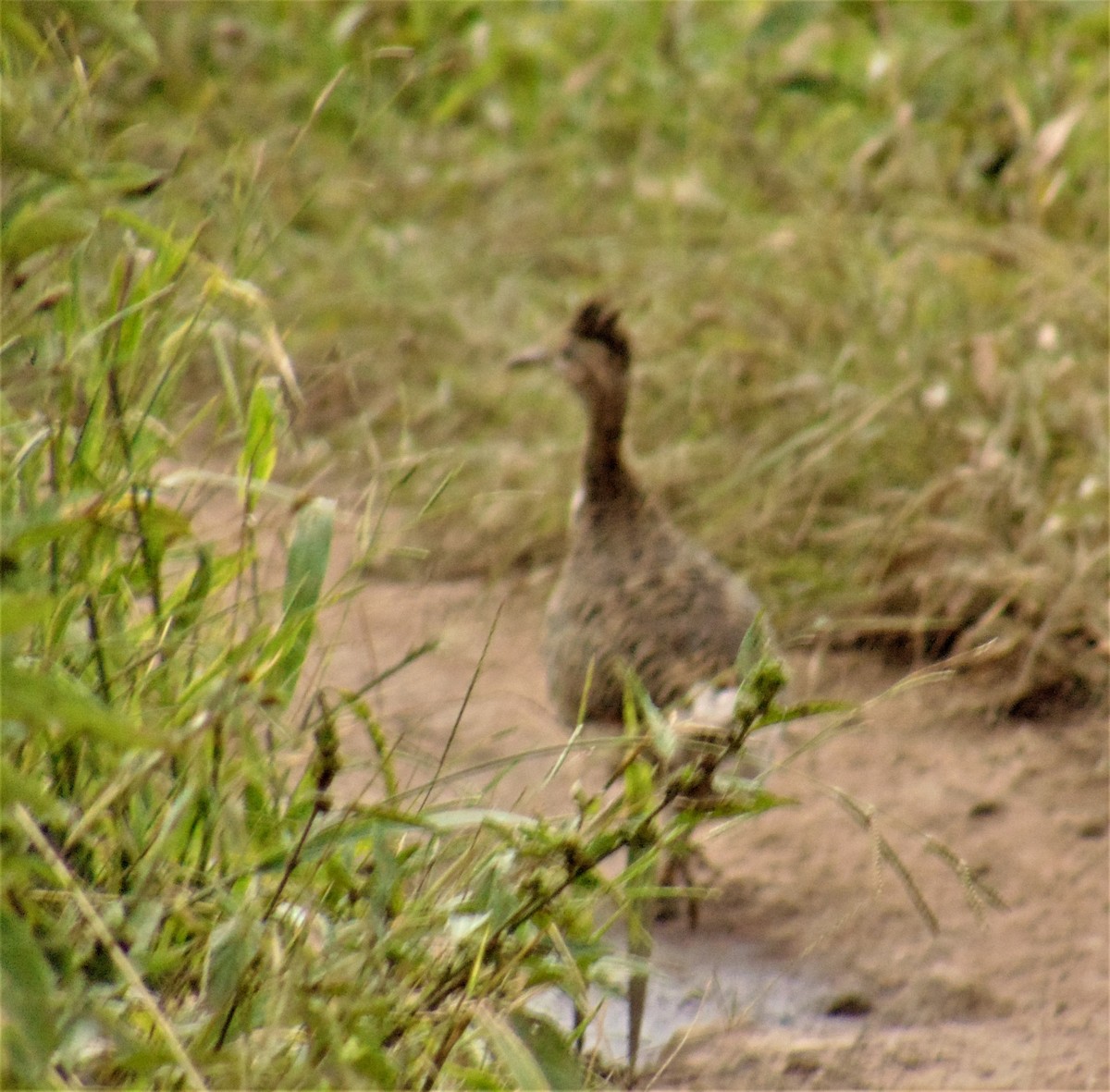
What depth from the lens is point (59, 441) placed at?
7.60 ft

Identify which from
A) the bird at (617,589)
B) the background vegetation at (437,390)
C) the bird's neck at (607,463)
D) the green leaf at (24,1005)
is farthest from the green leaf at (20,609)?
the bird's neck at (607,463)

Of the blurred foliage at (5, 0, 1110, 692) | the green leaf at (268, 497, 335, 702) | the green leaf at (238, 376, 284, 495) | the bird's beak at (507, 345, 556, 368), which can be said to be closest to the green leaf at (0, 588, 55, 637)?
the green leaf at (268, 497, 335, 702)

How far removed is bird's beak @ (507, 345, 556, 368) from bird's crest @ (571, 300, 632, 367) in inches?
7.7

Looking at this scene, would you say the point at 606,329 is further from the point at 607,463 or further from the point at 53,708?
the point at 53,708

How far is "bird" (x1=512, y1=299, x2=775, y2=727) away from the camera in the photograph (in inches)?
143

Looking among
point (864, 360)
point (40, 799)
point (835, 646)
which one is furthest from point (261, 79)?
point (40, 799)

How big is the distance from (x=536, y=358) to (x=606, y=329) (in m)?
0.32

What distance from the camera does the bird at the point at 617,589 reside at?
11.9 feet

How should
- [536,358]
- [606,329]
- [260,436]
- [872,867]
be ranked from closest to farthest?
[260,436]
[872,867]
[606,329]
[536,358]

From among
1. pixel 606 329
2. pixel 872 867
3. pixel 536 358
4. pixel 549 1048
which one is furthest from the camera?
pixel 536 358

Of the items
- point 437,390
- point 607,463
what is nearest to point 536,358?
point 607,463

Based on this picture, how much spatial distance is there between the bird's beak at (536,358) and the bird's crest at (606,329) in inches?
7.7

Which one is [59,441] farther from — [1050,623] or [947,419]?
[947,419]

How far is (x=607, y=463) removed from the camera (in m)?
4.21
